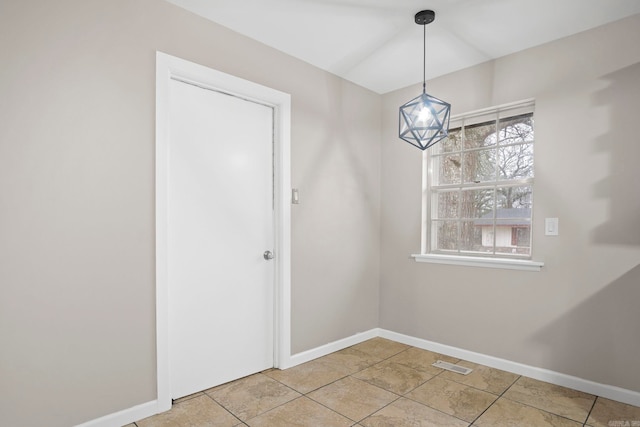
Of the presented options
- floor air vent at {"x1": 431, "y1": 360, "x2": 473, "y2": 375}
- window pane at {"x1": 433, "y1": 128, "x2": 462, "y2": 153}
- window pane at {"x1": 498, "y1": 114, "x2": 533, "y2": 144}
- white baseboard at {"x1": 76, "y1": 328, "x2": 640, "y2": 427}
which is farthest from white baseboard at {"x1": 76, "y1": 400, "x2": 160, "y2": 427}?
window pane at {"x1": 498, "y1": 114, "x2": 533, "y2": 144}

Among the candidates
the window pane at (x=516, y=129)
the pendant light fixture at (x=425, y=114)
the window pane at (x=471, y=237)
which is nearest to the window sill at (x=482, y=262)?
the window pane at (x=471, y=237)

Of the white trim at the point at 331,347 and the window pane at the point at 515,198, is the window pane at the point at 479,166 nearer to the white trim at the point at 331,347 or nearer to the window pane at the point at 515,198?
the window pane at the point at 515,198

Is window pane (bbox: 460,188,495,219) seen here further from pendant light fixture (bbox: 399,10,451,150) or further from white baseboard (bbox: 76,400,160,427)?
white baseboard (bbox: 76,400,160,427)

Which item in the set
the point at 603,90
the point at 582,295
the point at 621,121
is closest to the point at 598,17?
the point at 603,90

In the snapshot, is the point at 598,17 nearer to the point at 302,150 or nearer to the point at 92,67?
the point at 302,150

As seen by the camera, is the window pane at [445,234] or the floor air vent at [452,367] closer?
the floor air vent at [452,367]

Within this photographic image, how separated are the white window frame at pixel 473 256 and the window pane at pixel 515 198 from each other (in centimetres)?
8

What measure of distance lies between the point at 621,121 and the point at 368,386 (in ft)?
8.15

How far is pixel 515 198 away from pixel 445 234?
2.25ft

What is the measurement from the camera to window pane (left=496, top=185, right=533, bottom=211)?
2.87 meters

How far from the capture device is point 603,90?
2453 mm

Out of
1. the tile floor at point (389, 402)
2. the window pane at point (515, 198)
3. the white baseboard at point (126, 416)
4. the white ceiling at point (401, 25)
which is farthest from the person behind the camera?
the window pane at point (515, 198)

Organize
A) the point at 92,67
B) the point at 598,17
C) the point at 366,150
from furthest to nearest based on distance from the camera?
the point at 366,150 < the point at 598,17 < the point at 92,67

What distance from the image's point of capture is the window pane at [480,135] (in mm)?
3099
